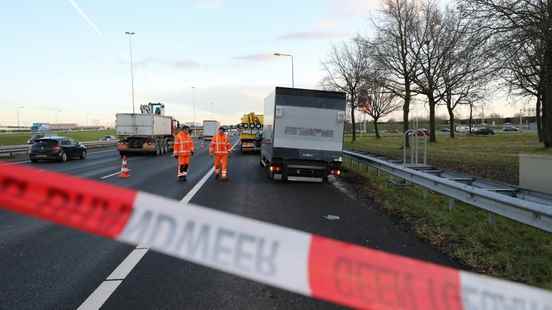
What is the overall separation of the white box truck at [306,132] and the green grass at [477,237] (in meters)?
3.24

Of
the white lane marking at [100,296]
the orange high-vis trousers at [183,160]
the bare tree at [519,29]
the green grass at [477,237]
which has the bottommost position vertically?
the green grass at [477,237]

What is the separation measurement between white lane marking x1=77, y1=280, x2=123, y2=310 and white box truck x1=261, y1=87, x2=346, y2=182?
30.1ft

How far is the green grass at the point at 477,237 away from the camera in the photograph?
4.92 metres

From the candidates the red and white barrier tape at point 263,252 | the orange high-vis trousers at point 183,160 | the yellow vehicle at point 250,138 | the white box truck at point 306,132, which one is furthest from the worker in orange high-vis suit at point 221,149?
the yellow vehicle at point 250,138

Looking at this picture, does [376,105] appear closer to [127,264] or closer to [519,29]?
[519,29]

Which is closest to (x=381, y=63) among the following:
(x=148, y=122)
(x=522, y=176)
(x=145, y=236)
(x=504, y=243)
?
(x=148, y=122)

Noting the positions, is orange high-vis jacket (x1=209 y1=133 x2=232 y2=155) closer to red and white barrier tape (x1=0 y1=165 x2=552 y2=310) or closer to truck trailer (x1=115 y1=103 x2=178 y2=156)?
red and white barrier tape (x1=0 y1=165 x2=552 y2=310)

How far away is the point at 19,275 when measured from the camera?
186 inches

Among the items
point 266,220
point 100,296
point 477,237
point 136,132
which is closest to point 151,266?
point 100,296

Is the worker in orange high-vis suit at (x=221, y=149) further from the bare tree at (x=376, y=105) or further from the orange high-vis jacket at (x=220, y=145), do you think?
the bare tree at (x=376, y=105)

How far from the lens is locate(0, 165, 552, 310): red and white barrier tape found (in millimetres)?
1718

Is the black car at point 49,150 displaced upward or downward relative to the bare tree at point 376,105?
downward

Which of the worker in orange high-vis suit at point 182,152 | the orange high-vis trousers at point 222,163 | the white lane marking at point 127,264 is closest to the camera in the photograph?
the white lane marking at point 127,264

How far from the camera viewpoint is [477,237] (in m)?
6.35
